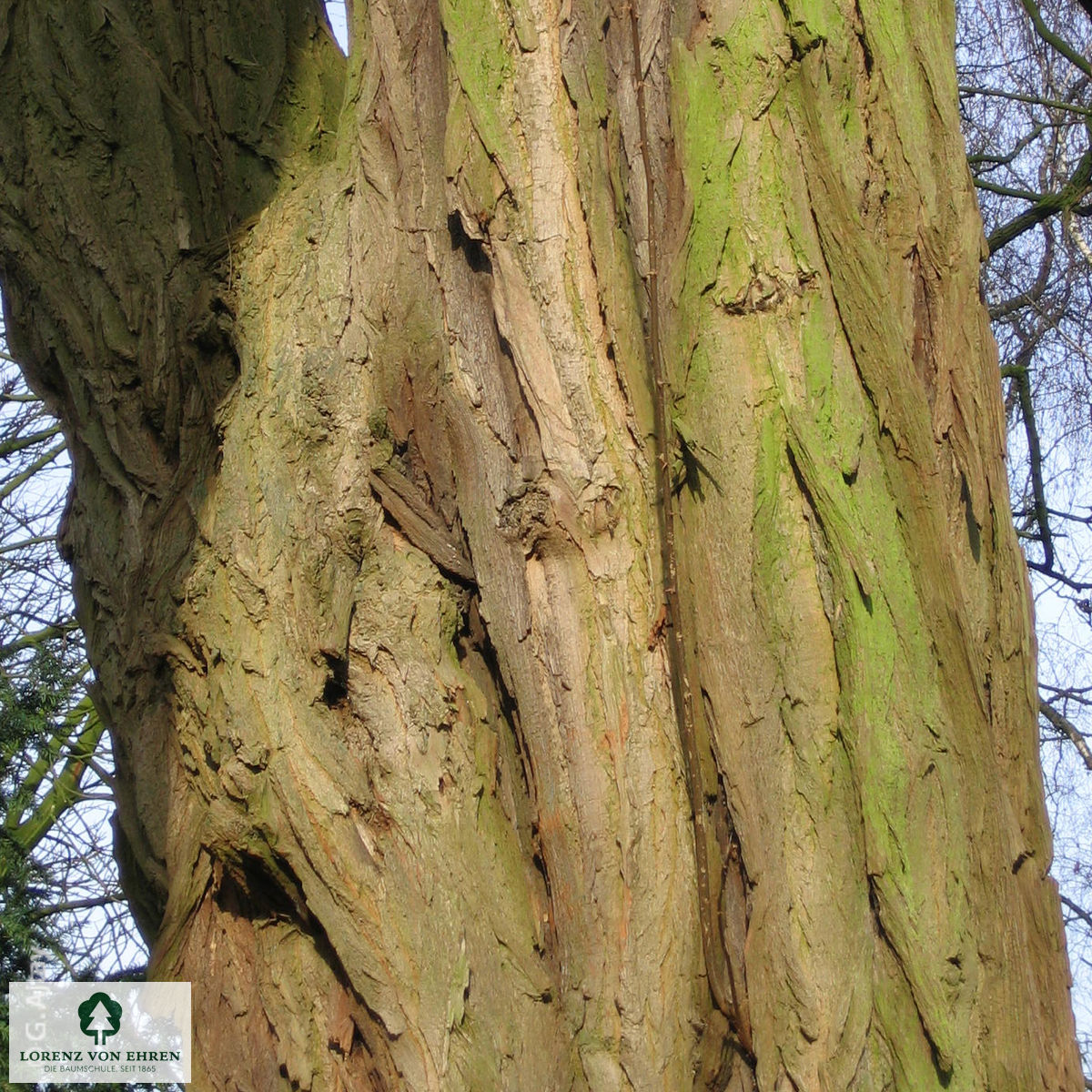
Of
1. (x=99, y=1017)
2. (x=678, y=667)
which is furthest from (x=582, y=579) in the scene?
(x=99, y=1017)

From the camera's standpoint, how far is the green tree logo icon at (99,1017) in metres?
2.95

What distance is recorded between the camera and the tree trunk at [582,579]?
4.98ft

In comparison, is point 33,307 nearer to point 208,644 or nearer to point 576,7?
point 208,644

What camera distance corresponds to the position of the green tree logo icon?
2947 millimetres

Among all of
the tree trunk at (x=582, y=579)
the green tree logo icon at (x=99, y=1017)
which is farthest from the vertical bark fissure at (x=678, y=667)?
the green tree logo icon at (x=99, y=1017)

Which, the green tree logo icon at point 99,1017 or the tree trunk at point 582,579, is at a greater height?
the tree trunk at point 582,579

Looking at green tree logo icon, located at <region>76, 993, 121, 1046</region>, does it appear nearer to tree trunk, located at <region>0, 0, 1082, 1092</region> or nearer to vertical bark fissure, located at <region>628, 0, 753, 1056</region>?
tree trunk, located at <region>0, 0, 1082, 1092</region>

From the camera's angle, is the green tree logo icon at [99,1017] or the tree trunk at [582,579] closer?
the tree trunk at [582,579]

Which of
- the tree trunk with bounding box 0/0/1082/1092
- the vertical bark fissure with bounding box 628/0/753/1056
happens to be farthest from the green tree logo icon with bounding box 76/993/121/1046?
the vertical bark fissure with bounding box 628/0/753/1056

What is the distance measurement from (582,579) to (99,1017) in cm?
210

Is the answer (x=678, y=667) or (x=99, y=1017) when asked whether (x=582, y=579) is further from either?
(x=99, y=1017)

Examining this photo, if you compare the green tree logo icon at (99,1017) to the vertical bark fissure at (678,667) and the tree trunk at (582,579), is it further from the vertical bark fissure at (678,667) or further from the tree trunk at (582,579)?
the vertical bark fissure at (678,667)

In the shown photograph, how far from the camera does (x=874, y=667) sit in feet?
5.00

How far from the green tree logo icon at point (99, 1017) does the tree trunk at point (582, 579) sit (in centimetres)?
123
